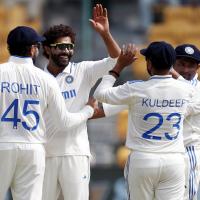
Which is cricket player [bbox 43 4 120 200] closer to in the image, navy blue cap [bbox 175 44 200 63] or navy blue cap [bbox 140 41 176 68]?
navy blue cap [bbox 175 44 200 63]

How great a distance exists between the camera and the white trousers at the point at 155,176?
812 cm

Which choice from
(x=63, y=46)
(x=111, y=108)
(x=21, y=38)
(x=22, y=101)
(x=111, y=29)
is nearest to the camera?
(x=22, y=101)

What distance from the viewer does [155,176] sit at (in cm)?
812

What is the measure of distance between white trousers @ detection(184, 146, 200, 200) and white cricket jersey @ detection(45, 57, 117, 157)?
90cm

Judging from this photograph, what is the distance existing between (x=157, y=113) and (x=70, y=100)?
101 centimetres

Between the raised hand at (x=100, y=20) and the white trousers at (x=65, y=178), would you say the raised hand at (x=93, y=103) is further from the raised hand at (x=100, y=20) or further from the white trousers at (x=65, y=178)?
the raised hand at (x=100, y=20)

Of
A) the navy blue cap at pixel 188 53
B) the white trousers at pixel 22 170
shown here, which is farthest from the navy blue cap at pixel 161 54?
the white trousers at pixel 22 170

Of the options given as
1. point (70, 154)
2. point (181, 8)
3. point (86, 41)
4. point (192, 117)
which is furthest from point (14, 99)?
point (181, 8)

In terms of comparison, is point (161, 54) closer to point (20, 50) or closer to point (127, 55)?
point (127, 55)

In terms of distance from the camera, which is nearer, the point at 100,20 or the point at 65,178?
the point at 65,178

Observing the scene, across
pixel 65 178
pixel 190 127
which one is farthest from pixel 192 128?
pixel 65 178

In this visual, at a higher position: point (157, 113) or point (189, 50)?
point (189, 50)

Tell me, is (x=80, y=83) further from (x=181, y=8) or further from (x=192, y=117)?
(x=181, y=8)

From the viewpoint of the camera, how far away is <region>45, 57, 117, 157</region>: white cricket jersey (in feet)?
28.6
